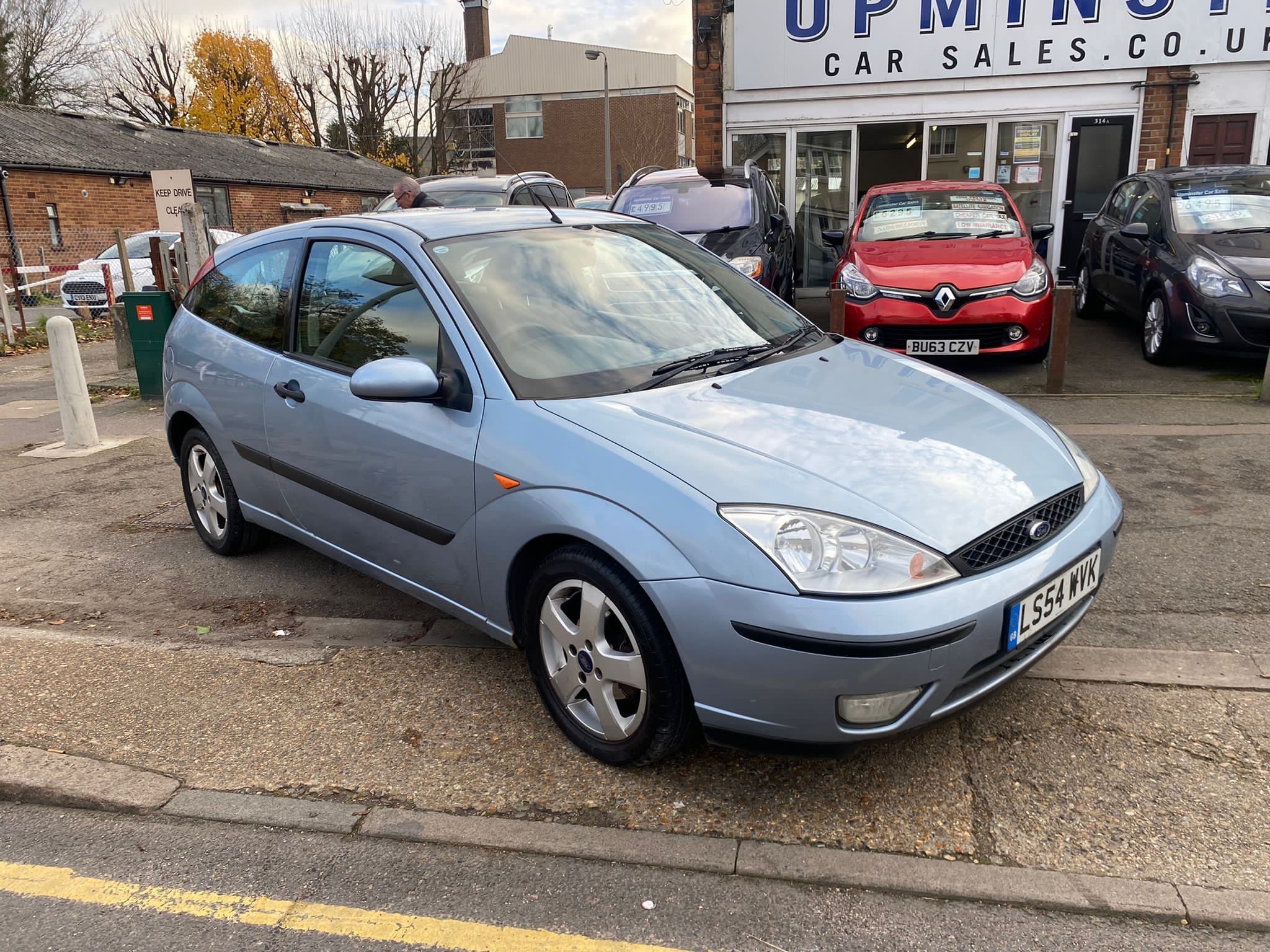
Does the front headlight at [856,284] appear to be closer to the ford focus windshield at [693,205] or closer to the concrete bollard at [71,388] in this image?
the ford focus windshield at [693,205]

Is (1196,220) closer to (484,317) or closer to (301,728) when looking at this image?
(484,317)

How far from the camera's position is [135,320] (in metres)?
9.24

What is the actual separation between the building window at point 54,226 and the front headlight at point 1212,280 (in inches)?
980

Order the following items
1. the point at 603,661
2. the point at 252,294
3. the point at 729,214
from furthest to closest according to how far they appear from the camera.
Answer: the point at 729,214 < the point at 252,294 < the point at 603,661

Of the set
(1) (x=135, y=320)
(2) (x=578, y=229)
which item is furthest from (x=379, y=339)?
(1) (x=135, y=320)

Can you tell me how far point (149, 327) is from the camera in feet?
30.3

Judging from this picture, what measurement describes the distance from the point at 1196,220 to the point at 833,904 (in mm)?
8144

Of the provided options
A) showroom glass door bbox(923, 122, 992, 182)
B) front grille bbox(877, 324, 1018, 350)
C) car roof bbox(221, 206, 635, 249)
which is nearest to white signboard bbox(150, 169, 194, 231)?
car roof bbox(221, 206, 635, 249)

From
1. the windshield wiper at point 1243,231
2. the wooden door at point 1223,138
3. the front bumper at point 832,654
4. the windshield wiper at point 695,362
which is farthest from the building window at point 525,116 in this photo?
the front bumper at point 832,654

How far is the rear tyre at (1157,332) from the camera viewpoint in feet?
27.0

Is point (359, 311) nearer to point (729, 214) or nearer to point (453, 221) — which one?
point (453, 221)

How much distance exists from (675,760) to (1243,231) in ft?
25.5

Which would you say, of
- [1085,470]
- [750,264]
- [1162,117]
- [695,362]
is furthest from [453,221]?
[1162,117]

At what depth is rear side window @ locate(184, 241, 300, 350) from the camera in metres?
4.16
